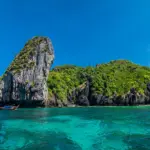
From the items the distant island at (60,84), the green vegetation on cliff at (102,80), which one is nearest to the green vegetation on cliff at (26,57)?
the distant island at (60,84)

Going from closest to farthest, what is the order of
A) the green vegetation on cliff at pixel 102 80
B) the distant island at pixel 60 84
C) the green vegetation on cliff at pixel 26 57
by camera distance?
1. the distant island at pixel 60 84
2. the green vegetation on cliff at pixel 26 57
3. the green vegetation on cliff at pixel 102 80

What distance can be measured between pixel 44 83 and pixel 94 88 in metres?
36.3

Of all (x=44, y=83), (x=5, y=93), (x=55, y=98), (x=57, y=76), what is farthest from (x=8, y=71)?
(x=57, y=76)

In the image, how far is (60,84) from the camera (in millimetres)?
134875

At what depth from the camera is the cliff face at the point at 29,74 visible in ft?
347

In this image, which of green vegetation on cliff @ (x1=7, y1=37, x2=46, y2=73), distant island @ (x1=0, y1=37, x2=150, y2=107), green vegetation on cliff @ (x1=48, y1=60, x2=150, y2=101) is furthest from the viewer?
green vegetation on cliff @ (x1=48, y1=60, x2=150, y2=101)

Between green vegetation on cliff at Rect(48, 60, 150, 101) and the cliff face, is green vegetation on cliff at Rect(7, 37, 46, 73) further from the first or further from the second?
green vegetation on cliff at Rect(48, 60, 150, 101)

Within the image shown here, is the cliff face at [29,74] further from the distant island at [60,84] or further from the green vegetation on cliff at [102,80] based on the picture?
the green vegetation on cliff at [102,80]

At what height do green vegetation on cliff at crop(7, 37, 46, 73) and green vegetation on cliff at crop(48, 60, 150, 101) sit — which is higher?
green vegetation on cliff at crop(7, 37, 46, 73)

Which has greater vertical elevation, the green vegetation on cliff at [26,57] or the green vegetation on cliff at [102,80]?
the green vegetation on cliff at [26,57]

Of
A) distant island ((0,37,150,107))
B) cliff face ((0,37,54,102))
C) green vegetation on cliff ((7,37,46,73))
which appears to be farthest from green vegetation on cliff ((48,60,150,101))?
green vegetation on cliff ((7,37,46,73))

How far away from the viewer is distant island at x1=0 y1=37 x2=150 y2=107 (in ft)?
352

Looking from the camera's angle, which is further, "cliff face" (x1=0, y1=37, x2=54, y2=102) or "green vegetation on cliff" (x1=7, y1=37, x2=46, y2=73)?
"green vegetation on cliff" (x1=7, y1=37, x2=46, y2=73)

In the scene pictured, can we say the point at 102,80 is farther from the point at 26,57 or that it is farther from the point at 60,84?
the point at 26,57
